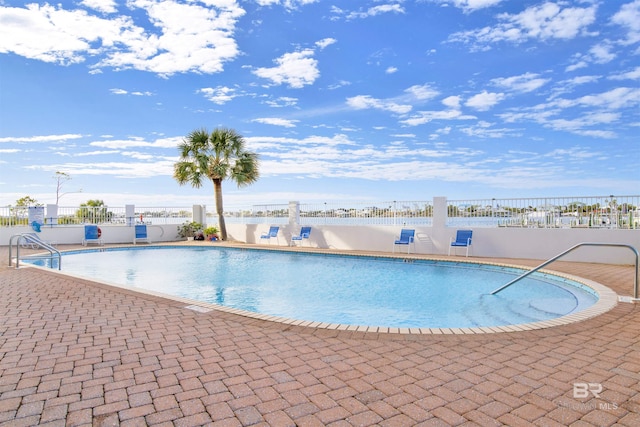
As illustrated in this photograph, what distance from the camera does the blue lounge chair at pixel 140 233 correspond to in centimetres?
1700

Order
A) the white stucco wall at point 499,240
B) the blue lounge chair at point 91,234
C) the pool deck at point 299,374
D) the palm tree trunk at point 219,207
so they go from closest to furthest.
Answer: the pool deck at point 299,374
the white stucco wall at point 499,240
the blue lounge chair at point 91,234
the palm tree trunk at point 219,207

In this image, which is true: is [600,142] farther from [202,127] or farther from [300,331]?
[202,127]

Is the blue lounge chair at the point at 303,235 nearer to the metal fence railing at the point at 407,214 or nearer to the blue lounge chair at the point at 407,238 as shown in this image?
the metal fence railing at the point at 407,214

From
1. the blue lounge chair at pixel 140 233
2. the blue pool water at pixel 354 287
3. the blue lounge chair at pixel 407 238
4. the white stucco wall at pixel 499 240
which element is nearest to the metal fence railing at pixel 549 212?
the white stucco wall at pixel 499 240

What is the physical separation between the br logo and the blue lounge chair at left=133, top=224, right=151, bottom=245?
17.4 metres

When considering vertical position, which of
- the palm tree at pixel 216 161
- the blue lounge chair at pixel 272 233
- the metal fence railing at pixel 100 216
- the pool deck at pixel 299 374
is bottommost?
the pool deck at pixel 299 374

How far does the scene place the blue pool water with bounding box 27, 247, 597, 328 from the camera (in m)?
5.98

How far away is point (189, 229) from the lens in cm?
1864

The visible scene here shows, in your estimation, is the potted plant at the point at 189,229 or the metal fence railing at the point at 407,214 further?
the potted plant at the point at 189,229

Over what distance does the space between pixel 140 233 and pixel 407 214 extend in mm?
11732

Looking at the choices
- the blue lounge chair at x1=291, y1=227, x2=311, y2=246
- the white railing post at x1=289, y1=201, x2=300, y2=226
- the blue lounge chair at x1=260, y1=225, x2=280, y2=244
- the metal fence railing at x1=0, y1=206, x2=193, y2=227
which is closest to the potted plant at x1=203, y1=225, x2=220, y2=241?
the metal fence railing at x1=0, y1=206, x2=193, y2=227

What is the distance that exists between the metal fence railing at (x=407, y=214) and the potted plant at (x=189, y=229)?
65 centimetres

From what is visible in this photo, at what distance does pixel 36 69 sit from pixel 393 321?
14227 millimetres

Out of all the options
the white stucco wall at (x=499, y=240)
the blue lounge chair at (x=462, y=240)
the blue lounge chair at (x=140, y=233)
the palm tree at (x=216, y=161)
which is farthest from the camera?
the palm tree at (x=216, y=161)
